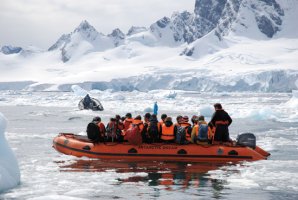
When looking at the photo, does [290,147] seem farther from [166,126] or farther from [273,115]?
[273,115]

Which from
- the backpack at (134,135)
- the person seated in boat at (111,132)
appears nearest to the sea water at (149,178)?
the backpack at (134,135)

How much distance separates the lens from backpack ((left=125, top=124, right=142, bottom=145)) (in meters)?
15.6

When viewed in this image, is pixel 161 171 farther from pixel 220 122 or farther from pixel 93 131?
pixel 93 131

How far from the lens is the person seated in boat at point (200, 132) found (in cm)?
1555

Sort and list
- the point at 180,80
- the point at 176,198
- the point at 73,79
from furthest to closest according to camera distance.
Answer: the point at 73,79, the point at 180,80, the point at 176,198

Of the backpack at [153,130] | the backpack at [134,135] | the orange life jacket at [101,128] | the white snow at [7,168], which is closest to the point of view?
the white snow at [7,168]

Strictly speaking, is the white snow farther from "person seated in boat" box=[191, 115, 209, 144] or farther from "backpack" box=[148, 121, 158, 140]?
"person seated in boat" box=[191, 115, 209, 144]

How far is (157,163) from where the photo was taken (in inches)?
596

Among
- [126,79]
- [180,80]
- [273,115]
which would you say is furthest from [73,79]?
[273,115]

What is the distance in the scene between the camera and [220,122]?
15.8m

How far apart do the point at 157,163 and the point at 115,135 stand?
186 centimetres

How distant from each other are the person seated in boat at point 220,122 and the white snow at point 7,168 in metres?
6.50

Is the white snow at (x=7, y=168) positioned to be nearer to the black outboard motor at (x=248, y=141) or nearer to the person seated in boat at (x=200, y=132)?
the person seated in boat at (x=200, y=132)

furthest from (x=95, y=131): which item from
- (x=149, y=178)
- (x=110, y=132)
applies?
(x=149, y=178)
